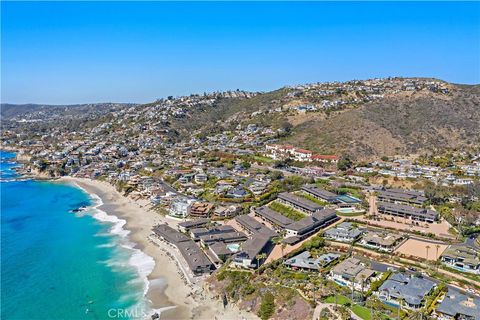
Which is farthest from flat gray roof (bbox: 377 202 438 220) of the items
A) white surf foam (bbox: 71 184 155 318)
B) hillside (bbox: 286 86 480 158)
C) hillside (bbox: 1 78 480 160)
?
white surf foam (bbox: 71 184 155 318)

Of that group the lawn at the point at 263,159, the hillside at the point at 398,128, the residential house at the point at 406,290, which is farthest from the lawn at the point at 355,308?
the hillside at the point at 398,128

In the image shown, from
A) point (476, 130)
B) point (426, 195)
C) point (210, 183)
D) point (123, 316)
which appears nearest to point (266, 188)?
point (210, 183)

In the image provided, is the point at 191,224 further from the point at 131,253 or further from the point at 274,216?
the point at 274,216

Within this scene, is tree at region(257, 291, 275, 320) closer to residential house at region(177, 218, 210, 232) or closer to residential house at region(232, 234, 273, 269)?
residential house at region(232, 234, 273, 269)

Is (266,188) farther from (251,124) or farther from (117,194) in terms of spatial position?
(251,124)

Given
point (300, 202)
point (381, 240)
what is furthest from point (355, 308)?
point (300, 202)
